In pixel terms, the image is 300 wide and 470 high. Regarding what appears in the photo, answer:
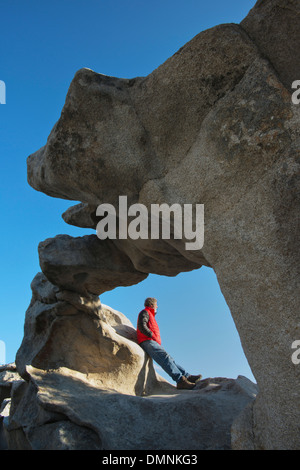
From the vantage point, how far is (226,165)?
2.37m

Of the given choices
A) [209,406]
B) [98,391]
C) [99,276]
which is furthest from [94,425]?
[99,276]

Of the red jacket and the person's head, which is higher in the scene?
the person's head

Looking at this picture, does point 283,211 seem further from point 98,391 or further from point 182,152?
point 98,391

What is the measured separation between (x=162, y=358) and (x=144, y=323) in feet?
1.60

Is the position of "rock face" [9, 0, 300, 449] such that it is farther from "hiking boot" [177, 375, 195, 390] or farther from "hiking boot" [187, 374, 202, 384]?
"hiking boot" [187, 374, 202, 384]

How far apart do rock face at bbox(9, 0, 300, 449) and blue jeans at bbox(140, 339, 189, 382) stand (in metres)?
0.96

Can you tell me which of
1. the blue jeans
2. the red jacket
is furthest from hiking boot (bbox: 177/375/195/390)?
the red jacket

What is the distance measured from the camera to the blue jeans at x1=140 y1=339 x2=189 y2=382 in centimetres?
462

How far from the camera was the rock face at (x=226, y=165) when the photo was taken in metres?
2.11

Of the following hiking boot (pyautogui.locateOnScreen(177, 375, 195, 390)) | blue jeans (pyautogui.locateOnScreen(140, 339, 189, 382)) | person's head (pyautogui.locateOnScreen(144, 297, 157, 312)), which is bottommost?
hiking boot (pyautogui.locateOnScreen(177, 375, 195, 390))

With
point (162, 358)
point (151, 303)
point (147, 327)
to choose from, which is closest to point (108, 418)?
point (162, 358)

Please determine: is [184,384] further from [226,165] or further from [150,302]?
[226,165]
